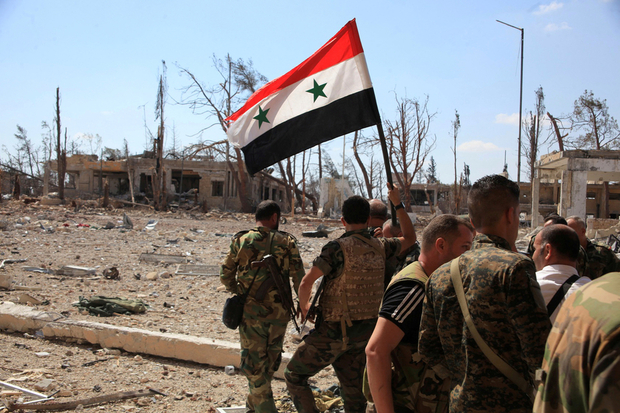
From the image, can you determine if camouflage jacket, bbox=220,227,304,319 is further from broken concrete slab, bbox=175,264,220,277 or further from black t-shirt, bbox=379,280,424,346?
broken concrete slab, bbox=175,264,220,277

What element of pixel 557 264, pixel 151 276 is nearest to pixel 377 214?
pixel 557 264

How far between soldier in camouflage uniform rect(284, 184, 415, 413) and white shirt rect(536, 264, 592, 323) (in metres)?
1.00

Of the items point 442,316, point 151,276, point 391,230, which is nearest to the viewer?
point 442,316

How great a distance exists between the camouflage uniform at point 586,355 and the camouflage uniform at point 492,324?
0.45m

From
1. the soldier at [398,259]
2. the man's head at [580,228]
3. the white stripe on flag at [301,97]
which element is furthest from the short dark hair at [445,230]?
the man's head at [580,228]

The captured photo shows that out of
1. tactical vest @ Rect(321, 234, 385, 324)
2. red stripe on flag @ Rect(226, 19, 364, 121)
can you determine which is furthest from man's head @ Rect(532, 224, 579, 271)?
red stripe on flag @ Rect(226, 19, 364, 121)

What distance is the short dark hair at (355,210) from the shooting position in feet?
9.73

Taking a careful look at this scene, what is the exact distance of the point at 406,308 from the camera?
1.81m

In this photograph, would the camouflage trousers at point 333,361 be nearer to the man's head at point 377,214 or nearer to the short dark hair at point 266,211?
the short dark hair at point 266,211

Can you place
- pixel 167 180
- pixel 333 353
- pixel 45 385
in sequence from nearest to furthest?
1. pixel 333 353
2. pixel 45 385
3. pixel 167 180

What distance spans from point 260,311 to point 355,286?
2.58 ft

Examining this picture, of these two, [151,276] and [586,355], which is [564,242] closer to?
[586,355]

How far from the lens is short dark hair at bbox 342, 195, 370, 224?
9.73 ft

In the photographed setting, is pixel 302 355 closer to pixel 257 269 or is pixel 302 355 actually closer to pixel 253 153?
pixel 257 269
